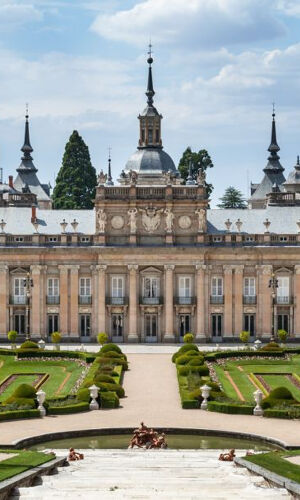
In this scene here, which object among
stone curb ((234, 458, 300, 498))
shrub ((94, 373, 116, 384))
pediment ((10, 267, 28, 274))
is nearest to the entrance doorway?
pediment ((10, 267, 28, 274))

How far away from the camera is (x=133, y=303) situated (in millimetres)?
98312

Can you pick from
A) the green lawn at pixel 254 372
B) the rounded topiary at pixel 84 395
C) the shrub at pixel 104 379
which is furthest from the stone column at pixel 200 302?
the rounded topiary at pixel 84 395

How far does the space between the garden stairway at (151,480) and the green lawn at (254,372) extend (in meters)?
19.5

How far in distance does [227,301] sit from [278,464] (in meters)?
58.0

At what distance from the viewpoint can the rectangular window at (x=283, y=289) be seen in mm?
98875

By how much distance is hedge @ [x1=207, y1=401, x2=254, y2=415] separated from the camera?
59406mm

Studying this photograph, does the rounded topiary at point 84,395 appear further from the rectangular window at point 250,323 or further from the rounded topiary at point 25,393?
the rectangular window at point 250,323

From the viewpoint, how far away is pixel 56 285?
326 ft

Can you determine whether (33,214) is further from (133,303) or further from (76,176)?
(76,176)

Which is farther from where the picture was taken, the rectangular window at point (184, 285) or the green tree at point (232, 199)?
the green tree at point (232, 199)

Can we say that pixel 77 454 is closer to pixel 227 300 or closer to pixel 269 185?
pixel 227 300

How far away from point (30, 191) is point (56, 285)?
1606 inches

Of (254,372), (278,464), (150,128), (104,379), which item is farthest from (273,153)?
(278,464)

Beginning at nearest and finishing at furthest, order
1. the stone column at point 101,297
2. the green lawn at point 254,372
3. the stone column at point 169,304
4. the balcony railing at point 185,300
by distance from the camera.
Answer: the green lawn at point 254,372
the stone column at point 169,304
the stone column at point 101,297
the balcony railing at point 185,300
